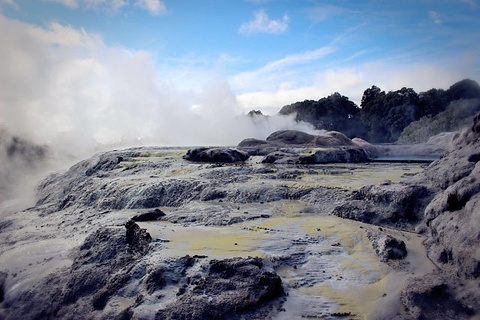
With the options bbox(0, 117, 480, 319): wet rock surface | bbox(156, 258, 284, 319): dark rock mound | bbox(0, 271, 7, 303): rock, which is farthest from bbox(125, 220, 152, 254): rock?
bbox(0, 271, 7, 303): rock

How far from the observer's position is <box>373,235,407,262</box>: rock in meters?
5.53

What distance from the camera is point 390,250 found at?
559 cm

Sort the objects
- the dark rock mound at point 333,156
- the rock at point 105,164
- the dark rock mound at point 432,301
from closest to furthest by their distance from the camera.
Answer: the dark rock mound at point 432,301 → the rock at point 105,164 → the dark rock mound at point 333,156

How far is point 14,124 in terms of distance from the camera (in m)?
25.7

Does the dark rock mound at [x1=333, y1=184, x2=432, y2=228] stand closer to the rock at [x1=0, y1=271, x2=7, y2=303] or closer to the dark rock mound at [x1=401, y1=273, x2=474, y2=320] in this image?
the dark rock mound at [x1=401, y1=273, x2=474, y2=320]

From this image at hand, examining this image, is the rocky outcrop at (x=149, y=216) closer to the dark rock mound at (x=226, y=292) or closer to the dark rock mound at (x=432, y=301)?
the dark rock mound at (x=226, y=292)

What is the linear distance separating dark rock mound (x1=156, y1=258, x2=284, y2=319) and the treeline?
139 feet

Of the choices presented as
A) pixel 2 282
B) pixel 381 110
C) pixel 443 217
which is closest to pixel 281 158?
pixel 443 217

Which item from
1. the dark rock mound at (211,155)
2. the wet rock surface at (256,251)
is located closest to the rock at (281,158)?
the dark rock mound at (211,155)

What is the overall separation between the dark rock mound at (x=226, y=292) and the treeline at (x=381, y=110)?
1668 inches

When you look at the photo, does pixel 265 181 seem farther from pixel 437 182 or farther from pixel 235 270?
pixel 235 270

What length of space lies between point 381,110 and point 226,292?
5235 centimetres

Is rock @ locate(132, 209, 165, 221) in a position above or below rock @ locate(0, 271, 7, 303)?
above

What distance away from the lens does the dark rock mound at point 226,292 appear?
14.5ft
